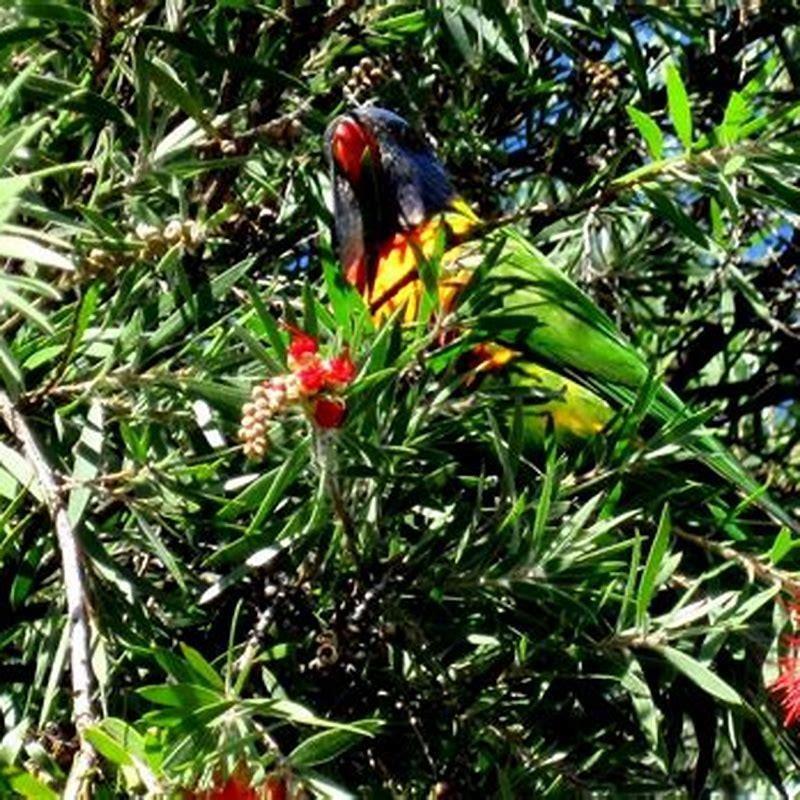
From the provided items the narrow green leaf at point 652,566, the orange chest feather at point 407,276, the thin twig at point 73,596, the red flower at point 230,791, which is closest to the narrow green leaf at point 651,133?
the orange chest feather at point 407,276

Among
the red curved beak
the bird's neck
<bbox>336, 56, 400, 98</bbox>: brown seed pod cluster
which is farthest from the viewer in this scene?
the red curved beak

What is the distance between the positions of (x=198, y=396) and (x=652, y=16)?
0.94 meters

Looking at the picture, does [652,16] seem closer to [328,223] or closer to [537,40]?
[537,40]

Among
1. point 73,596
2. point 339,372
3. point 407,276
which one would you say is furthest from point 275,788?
point 407,276

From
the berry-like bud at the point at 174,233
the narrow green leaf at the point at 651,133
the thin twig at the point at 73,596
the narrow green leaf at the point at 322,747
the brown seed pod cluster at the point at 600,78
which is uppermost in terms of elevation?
the narrow green leaf at the point at 651,133

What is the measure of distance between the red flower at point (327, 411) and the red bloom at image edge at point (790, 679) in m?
0.44

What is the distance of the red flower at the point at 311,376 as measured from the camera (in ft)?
3.73

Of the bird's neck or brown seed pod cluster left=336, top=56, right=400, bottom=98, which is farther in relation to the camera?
the bird's neck

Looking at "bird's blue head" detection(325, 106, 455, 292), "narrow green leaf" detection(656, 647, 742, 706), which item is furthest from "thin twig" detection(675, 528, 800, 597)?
"bird's blue head" detection(325, 106, 455, 292)

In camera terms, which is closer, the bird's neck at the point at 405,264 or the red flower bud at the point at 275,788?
the red flower bud at the point at 275,788

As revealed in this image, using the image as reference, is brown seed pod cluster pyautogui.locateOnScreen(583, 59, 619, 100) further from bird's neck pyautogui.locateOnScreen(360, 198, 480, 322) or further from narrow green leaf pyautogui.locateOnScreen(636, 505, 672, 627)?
narrow green leaf pyautogui.locateOnScreen(636, 505, 672, 627)

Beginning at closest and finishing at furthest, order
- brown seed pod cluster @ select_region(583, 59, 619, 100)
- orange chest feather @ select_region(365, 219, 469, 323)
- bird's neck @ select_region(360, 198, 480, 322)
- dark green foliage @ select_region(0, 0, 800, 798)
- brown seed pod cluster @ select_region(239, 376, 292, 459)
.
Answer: brown seed pod cluster @ select_region(239, 376, 292, 459) < dark green foliage @ select_region(0, 0, 800, 798) < orange chest feather @ select_region(365, 219, 469, 323) < bird's neck @ select_region(360, 198, 480, 322) < brown seed pod cluster @ select_region(583, 59, 619, 100)

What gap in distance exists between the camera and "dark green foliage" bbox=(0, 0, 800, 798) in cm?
127

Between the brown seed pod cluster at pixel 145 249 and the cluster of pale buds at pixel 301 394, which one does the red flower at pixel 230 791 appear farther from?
the brown seed pod cluster at pixel 145 249
